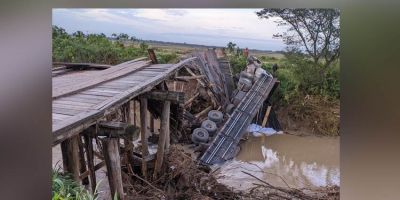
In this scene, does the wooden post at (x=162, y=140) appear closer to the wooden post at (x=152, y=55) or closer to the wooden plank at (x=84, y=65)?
the wooden post at (x=152, y=55)

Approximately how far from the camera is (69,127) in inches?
91.4

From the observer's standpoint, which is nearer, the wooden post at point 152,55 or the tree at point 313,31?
the tree at point 313,31

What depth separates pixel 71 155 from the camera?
7.75 feet

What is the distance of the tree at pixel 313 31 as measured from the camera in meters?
2.30

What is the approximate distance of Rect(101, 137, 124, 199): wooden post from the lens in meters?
2.38

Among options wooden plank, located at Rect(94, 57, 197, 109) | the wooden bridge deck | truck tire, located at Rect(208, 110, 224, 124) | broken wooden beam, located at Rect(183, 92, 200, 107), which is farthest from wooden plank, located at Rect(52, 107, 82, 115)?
truck tire, located at Rect(208, 110, 224, 124)

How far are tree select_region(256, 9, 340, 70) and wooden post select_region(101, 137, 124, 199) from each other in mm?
1096

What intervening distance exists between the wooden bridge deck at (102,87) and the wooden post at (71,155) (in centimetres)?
4

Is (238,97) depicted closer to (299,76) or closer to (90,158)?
(299,76)

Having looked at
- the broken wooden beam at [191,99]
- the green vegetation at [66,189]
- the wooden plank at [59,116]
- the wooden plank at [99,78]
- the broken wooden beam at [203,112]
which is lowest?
the green vegetation at [66,189]

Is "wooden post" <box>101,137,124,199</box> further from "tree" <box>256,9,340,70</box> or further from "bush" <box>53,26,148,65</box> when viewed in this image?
"tree" <box>256,9,340,70</box>

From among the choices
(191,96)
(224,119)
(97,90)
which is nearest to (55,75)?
(97,90)

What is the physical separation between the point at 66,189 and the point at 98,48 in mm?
833

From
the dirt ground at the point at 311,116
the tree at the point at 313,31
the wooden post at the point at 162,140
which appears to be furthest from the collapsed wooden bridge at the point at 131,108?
the tree at the point at 313,31
